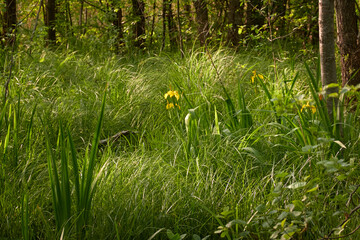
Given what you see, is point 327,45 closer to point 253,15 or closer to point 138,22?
point 253,15

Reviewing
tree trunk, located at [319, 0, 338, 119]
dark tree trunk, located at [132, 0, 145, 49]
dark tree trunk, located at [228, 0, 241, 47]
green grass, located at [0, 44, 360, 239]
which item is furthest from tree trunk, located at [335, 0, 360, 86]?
dark tree trunk, located at [132, 0, 145, 49]

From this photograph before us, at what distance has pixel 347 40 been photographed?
12.8 feet

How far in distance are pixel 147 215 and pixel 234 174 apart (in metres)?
0.74

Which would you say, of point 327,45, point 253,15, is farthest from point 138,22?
point 327,45

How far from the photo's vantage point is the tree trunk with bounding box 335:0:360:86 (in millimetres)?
3812

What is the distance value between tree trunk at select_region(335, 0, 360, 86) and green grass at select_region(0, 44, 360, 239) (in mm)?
671

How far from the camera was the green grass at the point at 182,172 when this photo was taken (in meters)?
1.95

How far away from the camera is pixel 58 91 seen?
14.7ft

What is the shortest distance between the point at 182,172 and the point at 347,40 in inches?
85.1

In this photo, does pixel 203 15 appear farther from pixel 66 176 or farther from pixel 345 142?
pixel 66 176

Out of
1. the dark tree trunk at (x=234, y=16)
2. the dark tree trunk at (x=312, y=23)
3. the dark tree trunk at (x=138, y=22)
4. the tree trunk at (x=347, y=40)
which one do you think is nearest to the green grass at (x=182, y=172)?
the tree trunk at (x=347, y=40)

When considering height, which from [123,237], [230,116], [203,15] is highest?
[203,15]

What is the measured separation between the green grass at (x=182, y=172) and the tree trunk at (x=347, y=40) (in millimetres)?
671

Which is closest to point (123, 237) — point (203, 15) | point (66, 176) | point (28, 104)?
point (66, 176)
